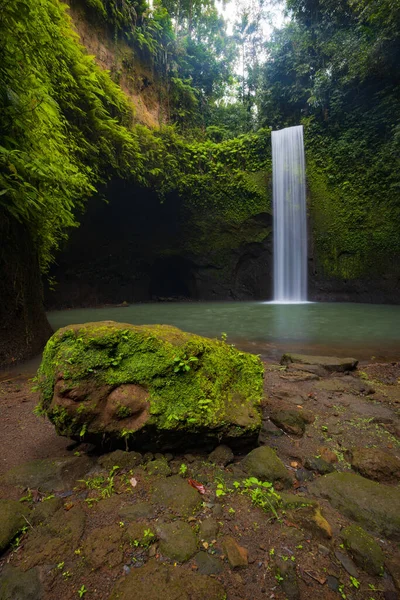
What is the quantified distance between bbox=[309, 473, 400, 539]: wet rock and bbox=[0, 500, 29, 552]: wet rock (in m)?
1.45

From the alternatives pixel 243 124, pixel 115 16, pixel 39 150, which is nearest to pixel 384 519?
pixel 39 150

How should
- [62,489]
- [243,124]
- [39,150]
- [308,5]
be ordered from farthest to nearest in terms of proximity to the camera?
[243,124] → [308,5] → [39,150] → [62,489]

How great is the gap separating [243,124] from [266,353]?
17552 mm

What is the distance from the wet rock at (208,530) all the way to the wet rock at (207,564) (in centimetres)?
7

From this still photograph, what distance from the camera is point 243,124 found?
699 inches

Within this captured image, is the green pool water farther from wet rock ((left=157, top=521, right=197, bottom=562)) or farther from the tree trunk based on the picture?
wet rock ((left=157, top=521, right=197, bottom=562))

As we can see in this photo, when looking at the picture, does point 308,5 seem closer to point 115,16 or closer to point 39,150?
point 115,16

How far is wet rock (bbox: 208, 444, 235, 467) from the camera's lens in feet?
5.76

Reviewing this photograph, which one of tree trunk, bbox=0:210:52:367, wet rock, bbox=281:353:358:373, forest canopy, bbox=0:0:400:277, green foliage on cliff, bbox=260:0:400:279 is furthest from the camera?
green foliage on cliff, bbox=260:0:400:279

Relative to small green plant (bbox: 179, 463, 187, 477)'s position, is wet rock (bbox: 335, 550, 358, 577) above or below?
below

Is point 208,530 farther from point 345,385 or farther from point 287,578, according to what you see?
point 345,385

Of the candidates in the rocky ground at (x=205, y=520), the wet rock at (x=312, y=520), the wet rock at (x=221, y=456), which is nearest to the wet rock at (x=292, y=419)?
the rocky ground at (x=205, y=520)

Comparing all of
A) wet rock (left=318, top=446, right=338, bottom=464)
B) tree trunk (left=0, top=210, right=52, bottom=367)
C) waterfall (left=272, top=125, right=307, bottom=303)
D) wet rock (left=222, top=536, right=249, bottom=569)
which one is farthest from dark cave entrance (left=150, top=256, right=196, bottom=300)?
wet rock (left=222, top=536, right=249, bottom=569)

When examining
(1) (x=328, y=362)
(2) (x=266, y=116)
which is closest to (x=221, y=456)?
(1) (x=328, y=362)
